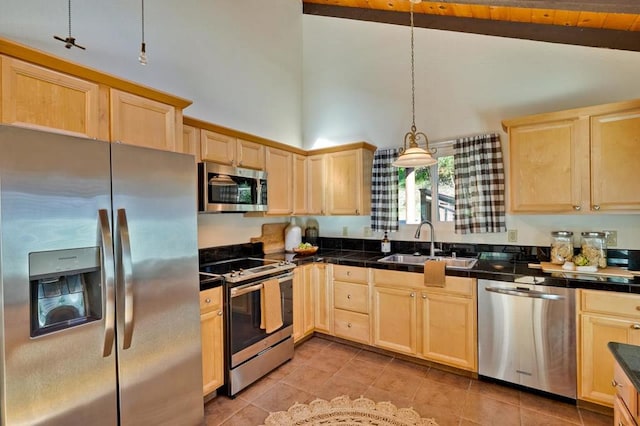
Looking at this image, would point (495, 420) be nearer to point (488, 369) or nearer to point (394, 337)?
point (488, 369)

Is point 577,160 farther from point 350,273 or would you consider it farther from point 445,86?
point 350,273

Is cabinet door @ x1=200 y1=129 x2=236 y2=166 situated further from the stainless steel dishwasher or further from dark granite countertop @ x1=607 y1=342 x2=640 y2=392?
dark granite countertop @ x1=607 y1=342 x2=640 y2=392

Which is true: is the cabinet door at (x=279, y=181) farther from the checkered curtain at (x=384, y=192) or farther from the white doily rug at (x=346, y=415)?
the white doily rug at (x=346, y=415)

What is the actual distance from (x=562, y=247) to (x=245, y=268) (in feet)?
8.91

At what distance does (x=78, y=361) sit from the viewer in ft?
4.62

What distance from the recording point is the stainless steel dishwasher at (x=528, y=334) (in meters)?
2.19

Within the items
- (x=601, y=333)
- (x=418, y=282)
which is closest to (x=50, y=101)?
(x=418, y=282)

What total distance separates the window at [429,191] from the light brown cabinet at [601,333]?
1402 millimetres

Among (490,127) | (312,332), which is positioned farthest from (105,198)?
(490,127)

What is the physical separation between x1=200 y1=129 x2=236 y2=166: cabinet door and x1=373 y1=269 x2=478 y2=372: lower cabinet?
5.94 feet

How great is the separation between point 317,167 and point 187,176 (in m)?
2.10

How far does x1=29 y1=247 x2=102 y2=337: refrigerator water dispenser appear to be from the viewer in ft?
4.29

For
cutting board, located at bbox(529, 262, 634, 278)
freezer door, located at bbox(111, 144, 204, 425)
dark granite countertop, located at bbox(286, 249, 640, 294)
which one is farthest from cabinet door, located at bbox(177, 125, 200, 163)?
cutting board, located at bbox(529, 262, 634, 278)

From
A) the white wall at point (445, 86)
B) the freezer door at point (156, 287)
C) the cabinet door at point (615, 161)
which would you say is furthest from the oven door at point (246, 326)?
the cabinet door at point (615, 161)
